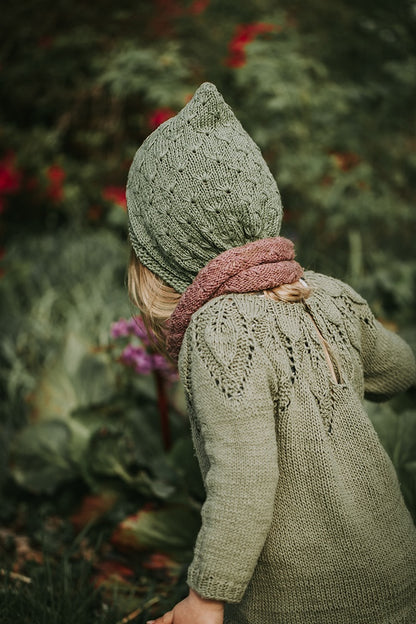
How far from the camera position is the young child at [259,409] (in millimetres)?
1167

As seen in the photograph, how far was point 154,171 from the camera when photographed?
138 centimetres

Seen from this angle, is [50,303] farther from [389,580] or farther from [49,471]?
[389,580]

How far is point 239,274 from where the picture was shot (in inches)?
51.0

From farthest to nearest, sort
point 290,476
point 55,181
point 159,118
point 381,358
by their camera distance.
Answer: point 55,181, point 159,118, point 381,358, point 290,476

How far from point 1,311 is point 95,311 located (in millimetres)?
846

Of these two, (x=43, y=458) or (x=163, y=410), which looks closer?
(x=163, y=410)

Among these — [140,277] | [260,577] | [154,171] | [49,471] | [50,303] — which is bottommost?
[50,303]

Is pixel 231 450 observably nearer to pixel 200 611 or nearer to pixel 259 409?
pixel 259 409

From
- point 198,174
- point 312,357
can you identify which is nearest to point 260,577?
point 312,357

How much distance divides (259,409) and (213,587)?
34 cm

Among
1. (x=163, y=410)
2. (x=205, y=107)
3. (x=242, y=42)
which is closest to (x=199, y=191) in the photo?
(x=205, y=107)

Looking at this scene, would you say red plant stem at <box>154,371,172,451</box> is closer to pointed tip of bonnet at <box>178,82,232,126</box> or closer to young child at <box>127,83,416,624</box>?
young child at <box>127,83,416,624</box>

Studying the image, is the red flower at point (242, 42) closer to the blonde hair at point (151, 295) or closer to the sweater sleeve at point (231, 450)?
the blonde hair at point (151, 295)

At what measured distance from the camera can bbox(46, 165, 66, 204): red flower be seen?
6.10 meters
